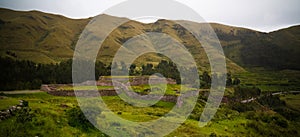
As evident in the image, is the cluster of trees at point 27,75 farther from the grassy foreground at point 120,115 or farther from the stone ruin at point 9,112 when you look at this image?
the stone ruin at point 9,112

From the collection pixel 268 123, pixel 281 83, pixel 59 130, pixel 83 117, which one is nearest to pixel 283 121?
pixel 268 123

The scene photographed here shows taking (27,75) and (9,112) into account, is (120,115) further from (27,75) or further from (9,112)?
(27,75)

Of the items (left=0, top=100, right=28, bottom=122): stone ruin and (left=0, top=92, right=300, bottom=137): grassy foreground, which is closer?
(left=0, top=92, right=300, bottom=137): grassy foreground

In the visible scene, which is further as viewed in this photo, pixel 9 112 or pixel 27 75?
pixel 27 75

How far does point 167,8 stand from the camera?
3706 inches

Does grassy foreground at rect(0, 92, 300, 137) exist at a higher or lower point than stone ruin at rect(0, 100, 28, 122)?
lower

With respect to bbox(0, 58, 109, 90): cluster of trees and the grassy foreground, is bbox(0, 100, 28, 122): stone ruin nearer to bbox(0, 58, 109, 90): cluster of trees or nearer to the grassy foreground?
the grassy foreground

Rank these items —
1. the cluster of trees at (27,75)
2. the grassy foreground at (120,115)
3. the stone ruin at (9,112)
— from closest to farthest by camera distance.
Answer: the grassy foreground at (120,115) < the stone ruin at (9,112) < the cluster of trees at (27,75)

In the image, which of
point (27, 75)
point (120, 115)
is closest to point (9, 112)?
point (120, 115)

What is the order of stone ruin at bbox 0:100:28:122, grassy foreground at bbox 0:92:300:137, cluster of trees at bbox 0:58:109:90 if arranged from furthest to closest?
1. cluster of trees at bbox 0:58:109:90
2. stone ruin at bbox 0:100:28:122
3. grassy foreground at bbox 0:92:300:137

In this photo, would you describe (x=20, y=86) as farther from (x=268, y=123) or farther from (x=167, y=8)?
(x=167, y=8)

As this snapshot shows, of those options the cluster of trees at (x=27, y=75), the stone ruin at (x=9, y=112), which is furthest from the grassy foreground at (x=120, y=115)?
the cluster of trees at (x=27, y=75)

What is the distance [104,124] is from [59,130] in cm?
499

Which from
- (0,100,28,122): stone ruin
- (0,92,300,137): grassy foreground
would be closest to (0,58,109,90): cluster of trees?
(0,92,300,137): grassy foreground
